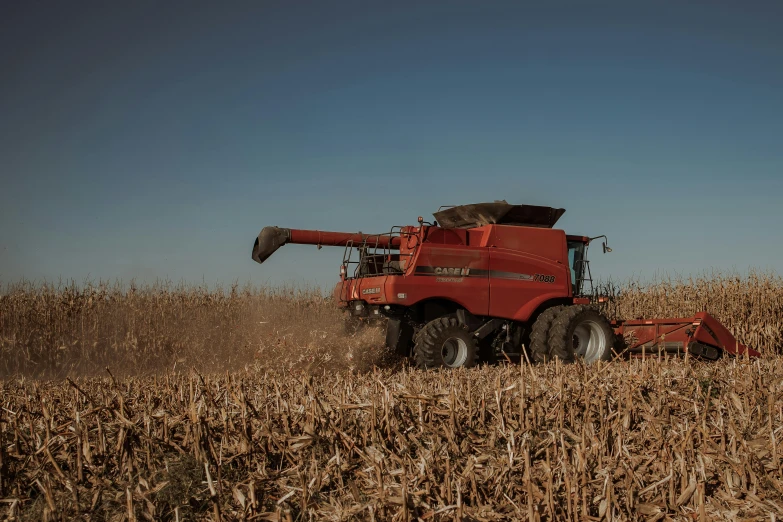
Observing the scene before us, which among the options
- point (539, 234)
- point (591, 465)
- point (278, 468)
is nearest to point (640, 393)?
point (591, 465)

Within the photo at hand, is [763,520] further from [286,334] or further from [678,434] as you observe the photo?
[286,334]

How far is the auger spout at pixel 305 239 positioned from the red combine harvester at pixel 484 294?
0.01 meters

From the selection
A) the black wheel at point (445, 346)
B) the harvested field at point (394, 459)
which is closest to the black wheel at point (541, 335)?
the black wheel at point (445, 346)

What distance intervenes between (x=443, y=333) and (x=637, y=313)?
25.5 feet

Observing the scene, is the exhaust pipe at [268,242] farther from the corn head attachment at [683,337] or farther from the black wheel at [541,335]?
the corn head attachment at [683,337]

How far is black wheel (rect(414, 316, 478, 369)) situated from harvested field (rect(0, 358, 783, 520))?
3.94 meters

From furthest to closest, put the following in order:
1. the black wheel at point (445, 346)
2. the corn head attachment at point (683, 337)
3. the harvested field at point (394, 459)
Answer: the corn head attachment at point (683, 337), the black wheel at point (445, 346), the harvested field at point (394, 459)

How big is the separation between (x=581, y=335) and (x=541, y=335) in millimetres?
759

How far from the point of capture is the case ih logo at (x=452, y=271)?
9.18 meters

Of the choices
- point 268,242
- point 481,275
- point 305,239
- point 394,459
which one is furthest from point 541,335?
point 394,459

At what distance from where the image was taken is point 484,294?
9500 mm

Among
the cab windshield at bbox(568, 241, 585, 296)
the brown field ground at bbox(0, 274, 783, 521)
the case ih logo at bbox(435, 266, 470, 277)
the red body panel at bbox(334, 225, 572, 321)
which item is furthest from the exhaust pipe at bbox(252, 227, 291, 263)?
the cab windshield at bbox(568, 241, 585, 296)

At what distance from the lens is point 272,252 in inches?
362

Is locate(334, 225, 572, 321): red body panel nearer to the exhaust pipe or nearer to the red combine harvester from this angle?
the red combine harvester
